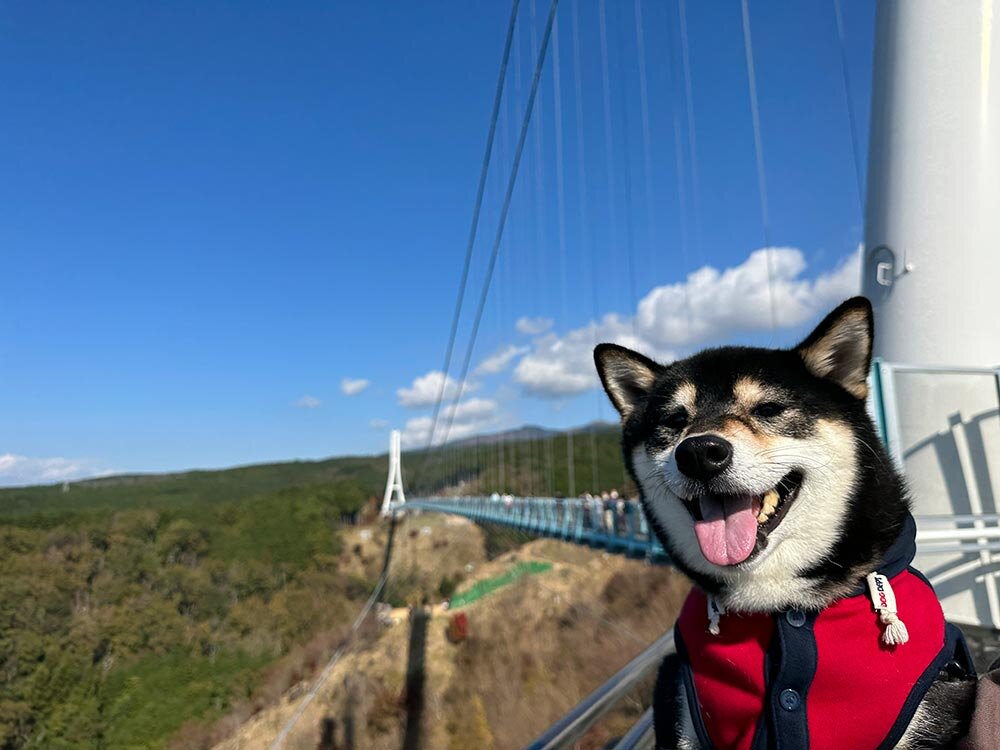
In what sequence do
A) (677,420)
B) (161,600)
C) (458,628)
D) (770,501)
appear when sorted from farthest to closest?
(161,600) → (458,628) → (677,420) → (770,501)

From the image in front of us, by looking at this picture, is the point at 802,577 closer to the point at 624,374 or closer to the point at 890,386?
the point at 624,374

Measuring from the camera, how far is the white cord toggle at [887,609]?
129cm

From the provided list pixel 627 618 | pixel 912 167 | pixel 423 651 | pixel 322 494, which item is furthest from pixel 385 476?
pixel 912 167

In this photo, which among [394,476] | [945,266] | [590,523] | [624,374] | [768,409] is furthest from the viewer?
[394,476]

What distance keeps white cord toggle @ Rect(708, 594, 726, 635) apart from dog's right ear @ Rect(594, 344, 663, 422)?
0.57 metres

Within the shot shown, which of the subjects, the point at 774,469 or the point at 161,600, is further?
the point at 161,600

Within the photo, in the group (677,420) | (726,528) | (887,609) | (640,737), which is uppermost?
(677,420)

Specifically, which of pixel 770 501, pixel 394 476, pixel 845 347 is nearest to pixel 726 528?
pixel 770 501

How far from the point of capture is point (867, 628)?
1325mm

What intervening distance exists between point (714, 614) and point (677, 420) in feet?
1.48

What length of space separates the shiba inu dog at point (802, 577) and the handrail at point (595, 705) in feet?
0.58

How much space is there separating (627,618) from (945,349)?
993 cm

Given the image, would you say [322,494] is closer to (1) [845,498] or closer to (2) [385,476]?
(2) [385,476]

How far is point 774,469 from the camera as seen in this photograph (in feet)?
4.43
